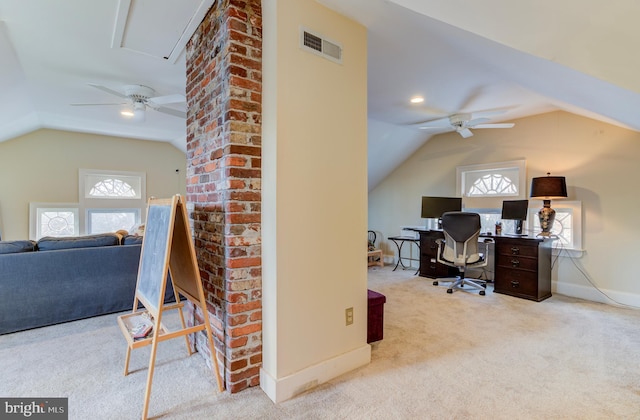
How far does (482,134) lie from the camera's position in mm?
4684

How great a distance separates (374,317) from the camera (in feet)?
7.63

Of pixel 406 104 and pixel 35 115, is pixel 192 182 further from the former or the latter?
pixel 35 115

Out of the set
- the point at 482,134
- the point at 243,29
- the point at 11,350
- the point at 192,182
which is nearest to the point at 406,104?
the point at 482,134

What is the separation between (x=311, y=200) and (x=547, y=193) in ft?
11.0

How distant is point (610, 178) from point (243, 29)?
14.4 ft

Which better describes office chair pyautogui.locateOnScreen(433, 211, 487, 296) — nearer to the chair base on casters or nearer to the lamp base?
the chair base on casters

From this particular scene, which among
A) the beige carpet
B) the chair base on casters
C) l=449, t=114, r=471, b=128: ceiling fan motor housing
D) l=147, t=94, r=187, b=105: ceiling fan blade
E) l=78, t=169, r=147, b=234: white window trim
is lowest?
the beige carpet

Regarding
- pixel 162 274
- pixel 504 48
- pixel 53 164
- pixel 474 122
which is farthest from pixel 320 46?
pixel 53 164

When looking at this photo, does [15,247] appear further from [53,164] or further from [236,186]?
[53,164]

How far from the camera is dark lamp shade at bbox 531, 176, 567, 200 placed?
11.9ft

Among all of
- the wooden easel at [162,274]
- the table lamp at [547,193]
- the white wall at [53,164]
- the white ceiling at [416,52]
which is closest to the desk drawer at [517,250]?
the table lamp at [547,193]

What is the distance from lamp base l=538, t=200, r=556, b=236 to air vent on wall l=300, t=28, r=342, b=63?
3.46m

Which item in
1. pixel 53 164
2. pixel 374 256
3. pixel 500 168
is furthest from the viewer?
pixel 374 256

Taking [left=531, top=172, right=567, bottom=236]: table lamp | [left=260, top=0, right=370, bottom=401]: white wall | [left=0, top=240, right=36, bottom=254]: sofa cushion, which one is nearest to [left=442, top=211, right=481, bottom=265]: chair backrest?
[left=531, top=172, right=567, bottom=236]: table lamp
